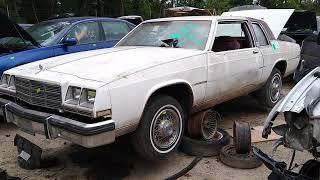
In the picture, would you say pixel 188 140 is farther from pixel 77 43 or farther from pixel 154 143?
pixel 77 43

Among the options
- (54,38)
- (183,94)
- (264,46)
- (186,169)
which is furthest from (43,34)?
(186,169)

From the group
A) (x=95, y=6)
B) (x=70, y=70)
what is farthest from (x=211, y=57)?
(x=95, y=6)

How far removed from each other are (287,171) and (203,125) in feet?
6.68

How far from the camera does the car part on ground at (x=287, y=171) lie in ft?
9.83

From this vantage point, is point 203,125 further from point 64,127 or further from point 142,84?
point 64,127

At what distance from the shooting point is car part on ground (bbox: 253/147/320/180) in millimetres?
2996

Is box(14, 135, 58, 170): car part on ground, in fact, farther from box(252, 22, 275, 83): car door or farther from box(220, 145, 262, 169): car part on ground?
box(252, 22, 275, 83): car door

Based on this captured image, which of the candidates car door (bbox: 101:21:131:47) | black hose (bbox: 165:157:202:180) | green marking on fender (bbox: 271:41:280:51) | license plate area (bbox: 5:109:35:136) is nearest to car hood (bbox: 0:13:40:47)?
car door (bbox: 101:21:131:47)

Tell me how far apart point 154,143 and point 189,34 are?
1783 mm

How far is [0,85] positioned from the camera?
495 cm

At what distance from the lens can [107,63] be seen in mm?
4395

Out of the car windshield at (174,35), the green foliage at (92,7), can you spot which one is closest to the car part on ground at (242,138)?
the car windshield at (174,35)

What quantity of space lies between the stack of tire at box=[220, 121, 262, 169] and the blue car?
3.42 meters

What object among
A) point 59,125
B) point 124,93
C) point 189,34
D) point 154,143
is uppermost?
point 189,34
